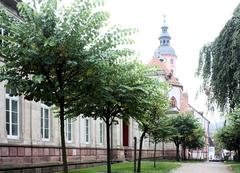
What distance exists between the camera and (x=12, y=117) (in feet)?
73.0

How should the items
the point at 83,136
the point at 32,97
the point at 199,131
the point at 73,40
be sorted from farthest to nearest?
the point at 199,131, the point at 83,136, the point at 32,97, the point at 73,40

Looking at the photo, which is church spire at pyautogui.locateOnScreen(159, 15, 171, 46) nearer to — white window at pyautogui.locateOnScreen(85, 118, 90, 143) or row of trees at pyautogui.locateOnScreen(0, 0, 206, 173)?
white window at pyautogui.locateOnScreen(85, 118, 90, 143)

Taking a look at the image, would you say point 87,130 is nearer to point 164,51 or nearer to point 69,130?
point 69,130

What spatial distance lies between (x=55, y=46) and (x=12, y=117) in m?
12.2

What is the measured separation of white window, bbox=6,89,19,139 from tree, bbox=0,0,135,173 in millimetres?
10536

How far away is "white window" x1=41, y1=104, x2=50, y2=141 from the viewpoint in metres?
25.8

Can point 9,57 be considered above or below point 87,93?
above

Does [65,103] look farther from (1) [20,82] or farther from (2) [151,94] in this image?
(2) [151,94]

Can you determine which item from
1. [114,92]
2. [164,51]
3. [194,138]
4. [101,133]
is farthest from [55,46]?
[164,51]

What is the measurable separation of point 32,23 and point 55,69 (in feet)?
4.10

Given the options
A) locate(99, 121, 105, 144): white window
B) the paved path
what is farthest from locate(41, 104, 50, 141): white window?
locate(99, 121, 105, 144): white window

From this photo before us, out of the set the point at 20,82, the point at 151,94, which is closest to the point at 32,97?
the point at 20,82

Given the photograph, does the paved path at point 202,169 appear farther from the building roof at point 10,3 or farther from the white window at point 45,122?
the building roof at point 10,3

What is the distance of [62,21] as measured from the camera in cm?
1123
